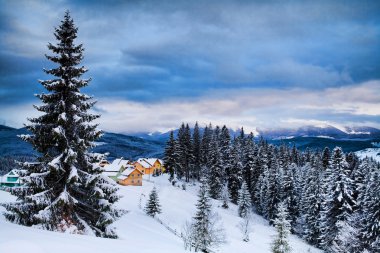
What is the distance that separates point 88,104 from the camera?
17.0 metres

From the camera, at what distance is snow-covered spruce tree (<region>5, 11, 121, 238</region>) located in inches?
596

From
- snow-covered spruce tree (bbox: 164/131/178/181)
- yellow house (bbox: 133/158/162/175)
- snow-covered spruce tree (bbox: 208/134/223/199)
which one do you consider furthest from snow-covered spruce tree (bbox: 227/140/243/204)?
yellow house (bbox: 133/158/162/175)

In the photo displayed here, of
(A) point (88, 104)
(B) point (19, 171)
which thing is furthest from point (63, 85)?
(B) point (19, 171)

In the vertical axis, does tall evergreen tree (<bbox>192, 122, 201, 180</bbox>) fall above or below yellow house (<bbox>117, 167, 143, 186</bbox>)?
above

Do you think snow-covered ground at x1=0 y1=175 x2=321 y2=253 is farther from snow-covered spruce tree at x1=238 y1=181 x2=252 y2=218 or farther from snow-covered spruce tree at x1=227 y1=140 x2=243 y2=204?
snow-covered spruce tree at x1=227 y1=140 x2=243 y2=204

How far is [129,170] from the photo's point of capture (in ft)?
255

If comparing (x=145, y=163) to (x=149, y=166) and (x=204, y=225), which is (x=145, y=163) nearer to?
(x=149, y=166)

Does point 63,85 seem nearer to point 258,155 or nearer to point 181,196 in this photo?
point 181,196

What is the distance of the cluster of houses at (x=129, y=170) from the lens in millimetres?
75250

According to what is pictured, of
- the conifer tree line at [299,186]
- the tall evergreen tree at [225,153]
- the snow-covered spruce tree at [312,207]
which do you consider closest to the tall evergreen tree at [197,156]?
the conifer tree line at [299,186]

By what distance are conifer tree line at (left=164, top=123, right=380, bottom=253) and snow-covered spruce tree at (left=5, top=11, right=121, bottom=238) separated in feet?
78.1

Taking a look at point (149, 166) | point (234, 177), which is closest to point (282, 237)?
point (234, 177)

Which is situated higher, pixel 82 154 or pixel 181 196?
pixel 82 154

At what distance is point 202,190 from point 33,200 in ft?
96.0
